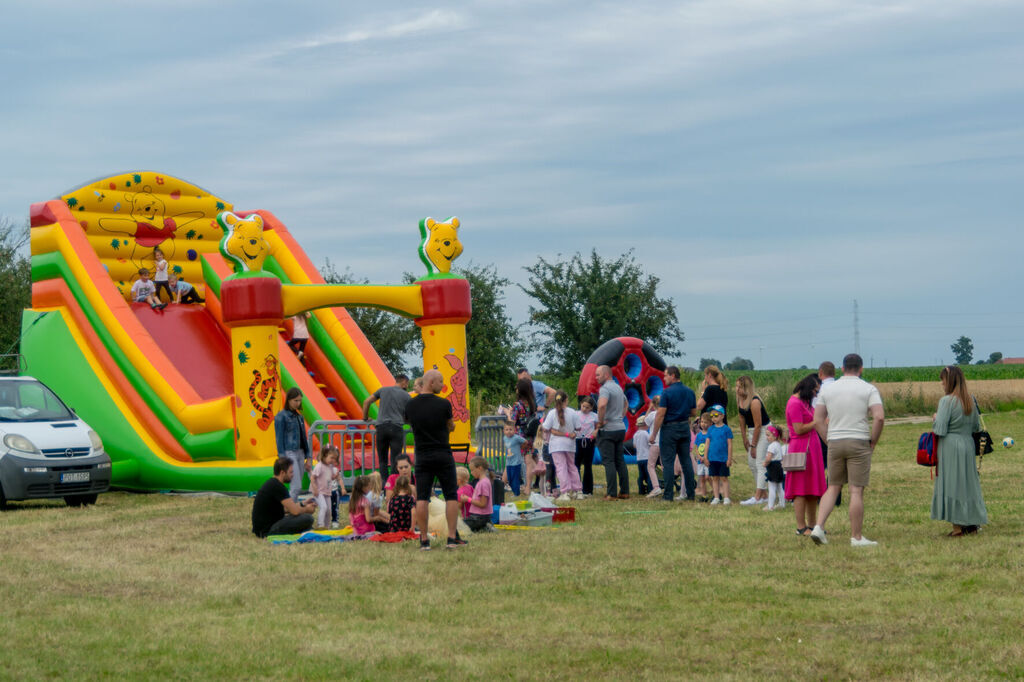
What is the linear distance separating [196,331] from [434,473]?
1012 cm

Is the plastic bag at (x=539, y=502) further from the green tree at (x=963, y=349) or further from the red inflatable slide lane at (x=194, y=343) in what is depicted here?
the green tree at (x=963, y=349)

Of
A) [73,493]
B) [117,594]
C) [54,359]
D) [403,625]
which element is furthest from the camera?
[54,359]

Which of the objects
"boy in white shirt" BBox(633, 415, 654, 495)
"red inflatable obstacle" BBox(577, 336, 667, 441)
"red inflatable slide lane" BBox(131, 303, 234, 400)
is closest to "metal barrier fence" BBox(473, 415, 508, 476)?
"boy in white shirt" BBox(633, 415, 654, 495)

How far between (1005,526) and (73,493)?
11.1m

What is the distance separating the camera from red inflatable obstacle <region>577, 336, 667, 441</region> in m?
19.5

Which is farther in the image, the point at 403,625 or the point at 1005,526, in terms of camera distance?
the point at 1005,526

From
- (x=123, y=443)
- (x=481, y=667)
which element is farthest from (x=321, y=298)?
(x=481, y=667)

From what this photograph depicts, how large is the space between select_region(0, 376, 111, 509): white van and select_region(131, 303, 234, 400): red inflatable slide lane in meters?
2.56

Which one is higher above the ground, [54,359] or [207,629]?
[54,359]

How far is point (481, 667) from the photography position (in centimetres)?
650

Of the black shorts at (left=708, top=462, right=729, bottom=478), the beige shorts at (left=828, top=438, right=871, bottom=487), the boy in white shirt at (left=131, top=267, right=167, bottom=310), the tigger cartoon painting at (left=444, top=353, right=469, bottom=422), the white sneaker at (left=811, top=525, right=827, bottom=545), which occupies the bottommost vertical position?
the white sneaker at (left=811, top=525, right=827, bottom=545)

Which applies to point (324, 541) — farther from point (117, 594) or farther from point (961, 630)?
point (961, 630)

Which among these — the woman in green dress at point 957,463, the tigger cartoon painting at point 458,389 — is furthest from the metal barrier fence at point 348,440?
the woman in green dress at point 957,463

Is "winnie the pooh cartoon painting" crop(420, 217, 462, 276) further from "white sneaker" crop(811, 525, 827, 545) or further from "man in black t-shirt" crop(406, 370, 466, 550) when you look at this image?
"white sneaker" crop(811, 525, 827, 545)
